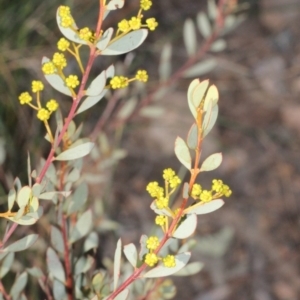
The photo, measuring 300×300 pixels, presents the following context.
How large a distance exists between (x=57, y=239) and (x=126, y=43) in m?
0.19

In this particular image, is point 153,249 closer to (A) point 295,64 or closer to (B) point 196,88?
(B) point 196,88

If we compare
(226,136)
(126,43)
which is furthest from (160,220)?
(226,136)

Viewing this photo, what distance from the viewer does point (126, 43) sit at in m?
0.36

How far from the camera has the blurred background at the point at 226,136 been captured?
999 millimetres

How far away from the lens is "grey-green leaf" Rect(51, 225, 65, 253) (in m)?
0.47

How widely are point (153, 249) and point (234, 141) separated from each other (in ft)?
3.36

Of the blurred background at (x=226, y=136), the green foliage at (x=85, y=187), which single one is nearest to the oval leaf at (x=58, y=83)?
the green foliage at (x=85, y=187)

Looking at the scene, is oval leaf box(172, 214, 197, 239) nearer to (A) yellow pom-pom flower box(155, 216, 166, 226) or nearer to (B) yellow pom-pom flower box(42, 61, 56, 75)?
(A) yellow pom-pom flower box(155, 216, 166, 226)

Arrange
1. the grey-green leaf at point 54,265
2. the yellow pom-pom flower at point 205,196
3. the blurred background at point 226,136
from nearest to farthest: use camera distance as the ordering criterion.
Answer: the yellow pom-pom flower at point 205,196
the grey-green leaf at point 54,265
the blurred background at point 226,136

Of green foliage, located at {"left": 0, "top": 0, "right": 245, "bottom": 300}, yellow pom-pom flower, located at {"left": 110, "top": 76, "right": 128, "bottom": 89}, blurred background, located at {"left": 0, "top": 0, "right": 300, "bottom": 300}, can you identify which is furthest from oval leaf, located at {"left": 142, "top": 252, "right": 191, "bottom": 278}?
blurred background, located at {"left": 0, "top": 0, "right": 300, "bottom": 300}

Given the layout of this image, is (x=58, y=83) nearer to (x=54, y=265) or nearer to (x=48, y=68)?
(x=48, y=68)

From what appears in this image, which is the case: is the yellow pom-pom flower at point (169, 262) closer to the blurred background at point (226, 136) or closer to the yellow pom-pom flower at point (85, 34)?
the yellow pom-pom flower at point (85, 34)

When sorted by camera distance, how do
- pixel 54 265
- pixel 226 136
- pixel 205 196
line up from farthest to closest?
pixel 226 136 → pixel 54 265 → pixel 205 196

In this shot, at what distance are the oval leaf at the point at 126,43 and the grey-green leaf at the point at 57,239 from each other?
180mm
